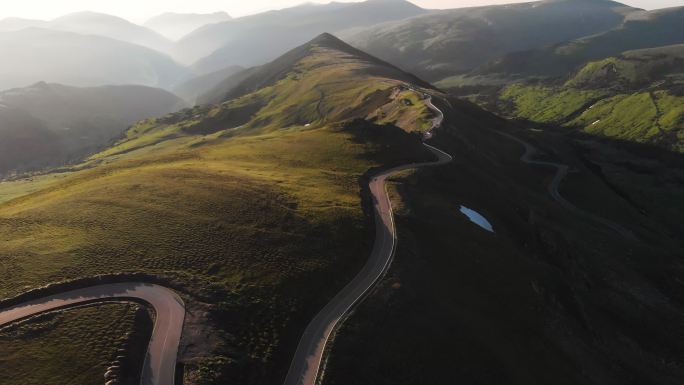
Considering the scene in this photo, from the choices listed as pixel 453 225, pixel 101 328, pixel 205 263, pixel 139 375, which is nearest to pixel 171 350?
pixel 139 375

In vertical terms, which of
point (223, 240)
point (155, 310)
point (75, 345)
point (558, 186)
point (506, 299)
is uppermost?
point (223, 240)


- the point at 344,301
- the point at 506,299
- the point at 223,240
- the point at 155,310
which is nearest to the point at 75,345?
the point at 155,310

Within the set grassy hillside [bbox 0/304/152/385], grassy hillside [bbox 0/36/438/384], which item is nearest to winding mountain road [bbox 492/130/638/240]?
grassy hillside [bbox 0/36/438/384]

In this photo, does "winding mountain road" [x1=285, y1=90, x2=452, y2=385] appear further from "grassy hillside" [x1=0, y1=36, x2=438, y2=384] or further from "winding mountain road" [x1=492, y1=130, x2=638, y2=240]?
"winding mountain road" [x1=492, y1=130, x2=638, y2=240]

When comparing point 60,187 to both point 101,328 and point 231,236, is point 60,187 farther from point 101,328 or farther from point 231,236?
point 101,328

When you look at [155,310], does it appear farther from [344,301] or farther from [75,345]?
[344,301]
